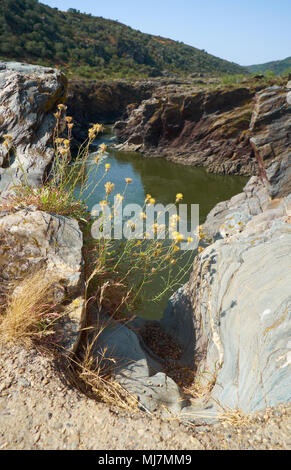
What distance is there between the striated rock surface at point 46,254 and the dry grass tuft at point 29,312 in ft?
0.28

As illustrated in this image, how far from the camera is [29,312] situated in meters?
2.39

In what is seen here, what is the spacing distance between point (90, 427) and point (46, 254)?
1.52 meters

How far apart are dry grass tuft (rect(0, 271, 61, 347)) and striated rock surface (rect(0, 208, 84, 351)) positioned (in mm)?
85

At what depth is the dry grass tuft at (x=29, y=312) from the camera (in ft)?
7.76

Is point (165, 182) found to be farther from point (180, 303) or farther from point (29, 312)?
point (29, 312)

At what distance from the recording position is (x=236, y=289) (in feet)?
9.63

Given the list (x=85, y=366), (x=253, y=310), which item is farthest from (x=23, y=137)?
(x=253, y=310)

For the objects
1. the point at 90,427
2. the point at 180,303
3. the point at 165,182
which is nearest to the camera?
the point at 90,427

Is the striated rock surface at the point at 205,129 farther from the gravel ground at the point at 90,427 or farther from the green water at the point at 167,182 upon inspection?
the gravel ground at the point at 90,427

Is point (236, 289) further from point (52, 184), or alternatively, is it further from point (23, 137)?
point (23, 137)

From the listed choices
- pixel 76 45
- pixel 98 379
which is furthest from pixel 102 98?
pixel 98 379

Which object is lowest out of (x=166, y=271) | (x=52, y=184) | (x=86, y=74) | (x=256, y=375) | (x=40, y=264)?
(x=166, y=271)

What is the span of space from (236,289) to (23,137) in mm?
3698

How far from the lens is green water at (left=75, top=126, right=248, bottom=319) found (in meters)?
14.6
